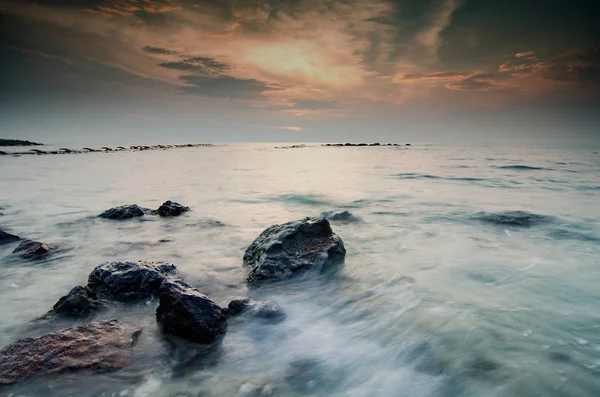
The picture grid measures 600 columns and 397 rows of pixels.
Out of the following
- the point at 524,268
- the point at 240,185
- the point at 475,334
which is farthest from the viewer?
the point at 240,185

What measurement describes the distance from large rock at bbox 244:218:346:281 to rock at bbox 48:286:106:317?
2072mm

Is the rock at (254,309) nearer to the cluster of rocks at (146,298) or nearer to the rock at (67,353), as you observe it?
the cluster of rocks at (146,298)

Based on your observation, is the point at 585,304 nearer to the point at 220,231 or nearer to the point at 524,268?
the point at 524,268

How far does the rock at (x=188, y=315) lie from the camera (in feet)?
11.8

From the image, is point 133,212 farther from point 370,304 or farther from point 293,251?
point 370,304

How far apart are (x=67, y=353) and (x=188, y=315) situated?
107 centimetres

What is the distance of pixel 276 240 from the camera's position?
224 inches

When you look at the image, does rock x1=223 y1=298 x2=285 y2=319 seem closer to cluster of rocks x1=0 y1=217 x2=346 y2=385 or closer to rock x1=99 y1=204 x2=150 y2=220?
cluster of rocks x1=0 y1=217 x2=346 y2=385

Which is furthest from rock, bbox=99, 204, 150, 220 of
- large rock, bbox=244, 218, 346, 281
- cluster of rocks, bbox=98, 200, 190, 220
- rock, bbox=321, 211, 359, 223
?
rock, bbox=321, 211, 359, 223

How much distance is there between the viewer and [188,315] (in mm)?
3615

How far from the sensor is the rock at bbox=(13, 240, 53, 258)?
6.17 metres

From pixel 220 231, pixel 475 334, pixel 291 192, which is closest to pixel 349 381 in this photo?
pixel 475 334

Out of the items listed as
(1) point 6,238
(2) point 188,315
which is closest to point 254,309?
(2) point 188,315

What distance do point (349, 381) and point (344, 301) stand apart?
5.21 ft
